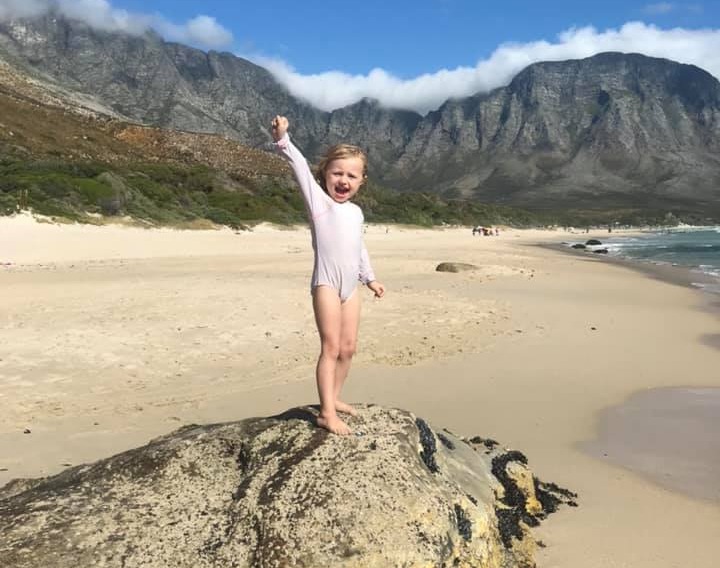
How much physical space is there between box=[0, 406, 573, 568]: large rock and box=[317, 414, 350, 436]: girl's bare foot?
A: 0.22 feet

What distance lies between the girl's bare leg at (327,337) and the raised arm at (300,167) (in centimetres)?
60

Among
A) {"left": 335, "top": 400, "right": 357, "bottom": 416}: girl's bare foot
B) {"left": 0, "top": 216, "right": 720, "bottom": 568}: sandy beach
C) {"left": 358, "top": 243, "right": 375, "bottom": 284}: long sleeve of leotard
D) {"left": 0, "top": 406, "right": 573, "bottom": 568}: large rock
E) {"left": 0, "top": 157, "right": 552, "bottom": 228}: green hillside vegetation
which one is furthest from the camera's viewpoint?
{"left": 0, "top": 157, "right": 552, "bottom": 228}: green hillside vegetation

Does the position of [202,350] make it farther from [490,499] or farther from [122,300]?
[490,499]

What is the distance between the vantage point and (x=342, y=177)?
14.3ft

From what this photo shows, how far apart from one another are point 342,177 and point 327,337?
3.76ft

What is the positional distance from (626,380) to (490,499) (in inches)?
241

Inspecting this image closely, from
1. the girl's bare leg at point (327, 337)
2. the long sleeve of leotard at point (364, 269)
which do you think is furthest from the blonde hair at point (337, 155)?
the girl's bare leg at point (327, 337)

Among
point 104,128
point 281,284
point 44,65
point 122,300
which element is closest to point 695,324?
point 281,284

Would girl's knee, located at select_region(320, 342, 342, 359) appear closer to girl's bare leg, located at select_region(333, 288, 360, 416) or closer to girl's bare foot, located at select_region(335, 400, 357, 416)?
girl's bare leg, located at select_region(333, 288, 360, 416)

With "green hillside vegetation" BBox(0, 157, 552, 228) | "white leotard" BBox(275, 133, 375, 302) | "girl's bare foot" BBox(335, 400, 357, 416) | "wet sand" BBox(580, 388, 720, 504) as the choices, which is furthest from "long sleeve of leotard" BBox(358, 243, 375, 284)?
"green hillside vegetation" BBox(0, 157, 552, 228)

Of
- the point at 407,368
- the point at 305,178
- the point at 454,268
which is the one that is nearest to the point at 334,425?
the point at 305,178

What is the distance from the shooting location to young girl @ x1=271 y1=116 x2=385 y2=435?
419 cm

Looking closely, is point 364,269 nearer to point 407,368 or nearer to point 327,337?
point 327,337

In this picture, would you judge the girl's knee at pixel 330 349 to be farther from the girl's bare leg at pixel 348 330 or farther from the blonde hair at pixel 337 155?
the blonde hair at pixel 337 155
